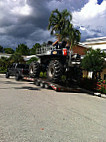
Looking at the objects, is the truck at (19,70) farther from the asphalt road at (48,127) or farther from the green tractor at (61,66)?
the asphalt road at (48,127)

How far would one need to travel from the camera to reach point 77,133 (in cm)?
365

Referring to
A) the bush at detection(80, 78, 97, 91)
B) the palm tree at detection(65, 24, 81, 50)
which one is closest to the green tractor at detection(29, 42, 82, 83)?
the bush at detection(80, 78, 97, 91)

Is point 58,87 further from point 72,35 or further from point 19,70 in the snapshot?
point 72,35

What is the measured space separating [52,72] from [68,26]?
1252 cm

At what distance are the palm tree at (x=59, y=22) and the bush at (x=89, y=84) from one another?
10.6 meters

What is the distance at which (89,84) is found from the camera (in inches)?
478

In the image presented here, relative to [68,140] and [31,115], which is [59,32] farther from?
[68,140]

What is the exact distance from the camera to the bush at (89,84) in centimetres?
1189

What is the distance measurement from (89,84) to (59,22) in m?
13.1

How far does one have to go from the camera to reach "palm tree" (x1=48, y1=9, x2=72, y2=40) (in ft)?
71.1

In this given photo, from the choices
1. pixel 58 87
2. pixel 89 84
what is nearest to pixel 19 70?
pixel 58 87

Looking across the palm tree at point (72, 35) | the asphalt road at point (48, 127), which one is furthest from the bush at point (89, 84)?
the palm tree at point (72, 35)

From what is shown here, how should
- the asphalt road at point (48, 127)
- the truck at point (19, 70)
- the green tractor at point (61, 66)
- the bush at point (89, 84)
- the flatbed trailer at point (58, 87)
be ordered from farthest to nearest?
the truck at point (19, 70) → the bush at point (89, 84) → the green tractor at point (61, 66) → the flatbed trailer at point (58, 87) → the asphalt road at point (48, 127)

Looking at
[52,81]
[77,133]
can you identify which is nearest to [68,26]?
[52,81]
